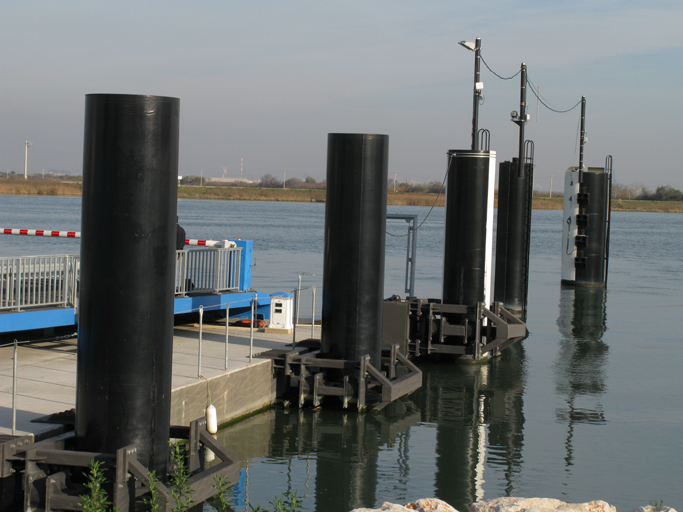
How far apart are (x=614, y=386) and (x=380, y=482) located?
7.27 meters

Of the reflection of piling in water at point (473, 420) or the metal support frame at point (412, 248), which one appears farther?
the metal support frame at point (412, 248)

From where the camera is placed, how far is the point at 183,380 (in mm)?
10453

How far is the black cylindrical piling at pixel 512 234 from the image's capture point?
2375cm

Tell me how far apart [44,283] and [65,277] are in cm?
38

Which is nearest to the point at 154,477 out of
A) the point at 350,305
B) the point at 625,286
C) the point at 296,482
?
the point at 296,482

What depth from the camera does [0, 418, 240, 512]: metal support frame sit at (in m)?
6.95

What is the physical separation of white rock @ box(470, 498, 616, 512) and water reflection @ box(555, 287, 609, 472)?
2.79m

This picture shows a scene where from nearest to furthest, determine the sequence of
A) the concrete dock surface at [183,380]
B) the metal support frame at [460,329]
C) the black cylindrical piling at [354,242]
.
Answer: the concrete dock surface at [183,380], the black cylindrical piling at [354,242], the metal support frame at [460,329]

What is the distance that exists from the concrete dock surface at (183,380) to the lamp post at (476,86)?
6.10 meters

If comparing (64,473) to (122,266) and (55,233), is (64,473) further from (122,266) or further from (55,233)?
(55,233)

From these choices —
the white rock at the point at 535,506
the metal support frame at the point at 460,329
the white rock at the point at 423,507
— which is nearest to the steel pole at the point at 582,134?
the metal support frame at the point at 460,329

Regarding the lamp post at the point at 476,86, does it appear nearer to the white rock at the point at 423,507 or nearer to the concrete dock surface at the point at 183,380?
the concrete dock surface at the point at 183,380

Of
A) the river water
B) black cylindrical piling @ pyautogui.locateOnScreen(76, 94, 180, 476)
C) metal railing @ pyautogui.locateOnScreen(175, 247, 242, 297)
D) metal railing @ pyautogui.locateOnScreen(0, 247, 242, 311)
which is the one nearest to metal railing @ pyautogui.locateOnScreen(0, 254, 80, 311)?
metal railing @ pyautogui.locateOnScreen(0, 247, 242, 311)

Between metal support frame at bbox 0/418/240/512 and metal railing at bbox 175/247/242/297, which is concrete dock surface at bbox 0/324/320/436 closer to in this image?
metal support frame at bbox 0/418/240/512
